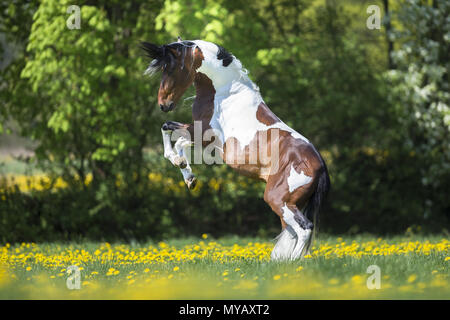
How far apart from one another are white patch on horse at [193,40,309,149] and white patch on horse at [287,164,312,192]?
17.8 inches

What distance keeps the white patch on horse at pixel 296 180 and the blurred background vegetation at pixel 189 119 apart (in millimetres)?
4858

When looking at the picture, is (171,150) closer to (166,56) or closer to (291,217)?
(166,56)

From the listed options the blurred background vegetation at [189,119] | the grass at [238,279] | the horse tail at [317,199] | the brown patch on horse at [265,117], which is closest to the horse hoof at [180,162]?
the brown patch on horse at [265,117]

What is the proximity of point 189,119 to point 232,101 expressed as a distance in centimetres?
556

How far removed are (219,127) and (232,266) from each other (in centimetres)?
152

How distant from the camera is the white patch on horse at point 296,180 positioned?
A: 19.4 ft

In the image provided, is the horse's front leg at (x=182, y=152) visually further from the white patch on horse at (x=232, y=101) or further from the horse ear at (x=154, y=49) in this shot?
the horse ear at (x=154, y=49)

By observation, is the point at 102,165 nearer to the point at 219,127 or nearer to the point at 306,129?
the point at 306,129

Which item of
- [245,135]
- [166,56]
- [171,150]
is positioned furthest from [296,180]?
[166,56]

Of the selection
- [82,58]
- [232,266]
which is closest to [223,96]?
[232,266]

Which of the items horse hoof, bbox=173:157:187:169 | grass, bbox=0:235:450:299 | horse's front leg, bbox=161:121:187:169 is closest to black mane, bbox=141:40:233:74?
horse's front leg, bbox=161:121:187:169

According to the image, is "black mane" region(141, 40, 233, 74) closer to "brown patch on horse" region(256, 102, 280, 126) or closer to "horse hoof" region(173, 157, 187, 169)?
"brown patch on horse" region(256, 102, 280, 126)

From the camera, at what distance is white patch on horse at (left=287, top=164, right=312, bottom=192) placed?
593 cm

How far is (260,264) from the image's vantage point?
5836 mm
